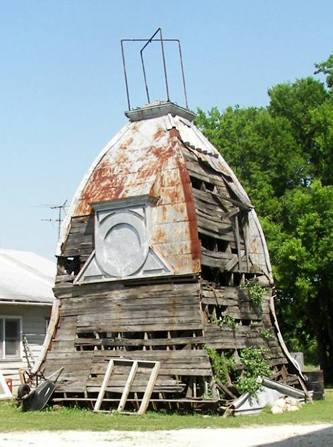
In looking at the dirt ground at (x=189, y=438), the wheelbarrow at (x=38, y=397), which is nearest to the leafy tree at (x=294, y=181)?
the wheelbarrow at (x=38, y=397)

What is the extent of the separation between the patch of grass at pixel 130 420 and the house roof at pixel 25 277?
7677mm

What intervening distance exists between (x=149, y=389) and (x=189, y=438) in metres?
4.24

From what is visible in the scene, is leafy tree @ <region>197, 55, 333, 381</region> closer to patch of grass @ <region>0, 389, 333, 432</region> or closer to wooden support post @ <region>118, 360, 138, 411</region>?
patch of grass @ <region>0, 389, 333, 432</region>

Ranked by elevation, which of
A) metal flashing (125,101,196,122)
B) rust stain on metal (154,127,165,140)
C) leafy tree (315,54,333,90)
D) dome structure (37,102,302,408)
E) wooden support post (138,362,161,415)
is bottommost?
wooden support post (138,362,161,415)

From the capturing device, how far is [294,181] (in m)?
34.0

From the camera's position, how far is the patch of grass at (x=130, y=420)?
50.4 feet

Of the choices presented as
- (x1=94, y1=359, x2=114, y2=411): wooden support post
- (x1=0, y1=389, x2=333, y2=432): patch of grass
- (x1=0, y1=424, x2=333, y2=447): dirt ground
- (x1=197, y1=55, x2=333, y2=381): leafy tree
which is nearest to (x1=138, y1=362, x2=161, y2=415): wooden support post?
(x1=0, y1=389, x2=333, y2=432): patch of grass

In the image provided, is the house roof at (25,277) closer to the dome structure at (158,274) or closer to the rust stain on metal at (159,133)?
the dome structure at (158,274)

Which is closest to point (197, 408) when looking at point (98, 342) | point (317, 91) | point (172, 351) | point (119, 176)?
point (172, 351)

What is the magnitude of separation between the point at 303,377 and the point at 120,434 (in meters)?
9.30

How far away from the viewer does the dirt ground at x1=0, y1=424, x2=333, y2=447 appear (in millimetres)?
12891

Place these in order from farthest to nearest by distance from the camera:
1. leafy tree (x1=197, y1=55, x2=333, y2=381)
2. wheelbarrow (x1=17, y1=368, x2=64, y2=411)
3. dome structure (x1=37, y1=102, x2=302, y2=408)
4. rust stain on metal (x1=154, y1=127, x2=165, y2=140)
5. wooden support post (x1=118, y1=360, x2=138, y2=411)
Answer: leafy tree (x1=197, y1=55, x2=333, y2=381) < rust stain on metal (x1=154, y1=127, x2=165, y2=140) < wheelbarrow (x1=17, y1=368, x2=64, y2=411) < dome structure (x1=37, y1=102, x2=302, y2=408) < wooden support post (x1=118, y1=360, x2=138, y2=411)

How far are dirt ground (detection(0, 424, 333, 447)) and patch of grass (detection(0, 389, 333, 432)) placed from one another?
26.6 inches

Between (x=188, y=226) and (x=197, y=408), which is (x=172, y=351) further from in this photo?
(x=188, y=226)
